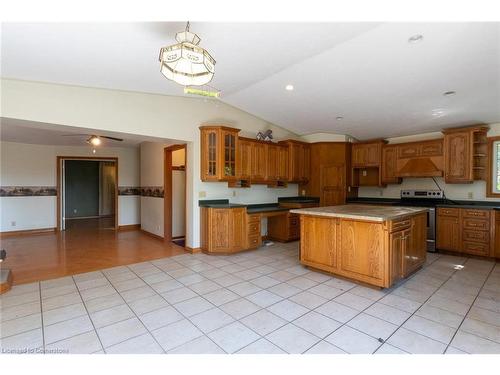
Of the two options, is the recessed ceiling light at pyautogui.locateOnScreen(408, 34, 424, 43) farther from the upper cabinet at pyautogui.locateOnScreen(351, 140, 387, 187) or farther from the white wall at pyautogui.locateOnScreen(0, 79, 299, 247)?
the upper cabinet at pyautogui.locateOnScreen(351, 140, 387, 187)

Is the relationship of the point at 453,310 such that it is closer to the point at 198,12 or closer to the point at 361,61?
the point at 361,61

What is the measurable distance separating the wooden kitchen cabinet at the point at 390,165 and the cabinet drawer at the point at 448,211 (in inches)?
43.8

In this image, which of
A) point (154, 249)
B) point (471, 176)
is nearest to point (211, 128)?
point (154, 249)

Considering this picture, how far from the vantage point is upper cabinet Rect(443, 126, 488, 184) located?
4.58 meters

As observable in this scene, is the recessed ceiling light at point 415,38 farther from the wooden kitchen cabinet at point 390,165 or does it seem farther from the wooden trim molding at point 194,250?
the wooden trim molding at point 194,250

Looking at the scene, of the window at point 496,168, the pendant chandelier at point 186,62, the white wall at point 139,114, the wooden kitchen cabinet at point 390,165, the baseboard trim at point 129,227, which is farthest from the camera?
the baseboard trim at point 129,227

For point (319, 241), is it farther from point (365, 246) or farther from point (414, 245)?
point (414, 245)

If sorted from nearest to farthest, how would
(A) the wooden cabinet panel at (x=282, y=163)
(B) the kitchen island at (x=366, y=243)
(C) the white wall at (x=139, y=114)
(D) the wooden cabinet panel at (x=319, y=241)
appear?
(B) the kitchen island at (x=366, y=243)
(C) the white wall at (x=139, y=114)
(D) the wooden cabinet panel at (x=319, y=241)
(A) the wooden cabinet panel at (x=282, y=163)

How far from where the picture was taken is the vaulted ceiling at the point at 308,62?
2396mm

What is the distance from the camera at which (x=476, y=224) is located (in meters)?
4.38

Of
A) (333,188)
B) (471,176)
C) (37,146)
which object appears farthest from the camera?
(37,146)

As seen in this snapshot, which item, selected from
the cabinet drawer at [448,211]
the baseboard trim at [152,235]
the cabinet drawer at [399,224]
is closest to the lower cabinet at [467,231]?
the cabinet drawer at [448,211]

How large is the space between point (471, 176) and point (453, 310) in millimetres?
3107

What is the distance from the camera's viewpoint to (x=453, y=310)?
2572 mm
